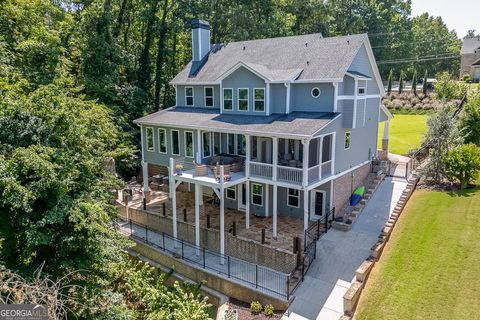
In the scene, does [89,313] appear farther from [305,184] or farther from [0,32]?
[0,32]

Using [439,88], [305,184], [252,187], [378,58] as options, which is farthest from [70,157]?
[378,58]

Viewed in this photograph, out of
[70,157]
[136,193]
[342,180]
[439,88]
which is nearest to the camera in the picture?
[70,157]

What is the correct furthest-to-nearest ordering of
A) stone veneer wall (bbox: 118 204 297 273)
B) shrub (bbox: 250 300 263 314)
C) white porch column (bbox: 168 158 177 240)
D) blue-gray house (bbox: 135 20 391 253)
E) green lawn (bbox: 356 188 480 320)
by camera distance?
white porch column (bbox: 168 158 177 240)
blue-gray house (bbox: 135 20 391 253)
stone veneer wall (bbox: 118 204 297 273)
shrub (bbox: 250 300 263 314)
green lawn (bbox: 356 188 480 320)

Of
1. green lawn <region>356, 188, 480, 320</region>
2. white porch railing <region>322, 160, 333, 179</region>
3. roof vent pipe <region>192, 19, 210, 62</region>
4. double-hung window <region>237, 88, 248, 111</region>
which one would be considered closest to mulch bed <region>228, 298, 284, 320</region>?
green lawn <region>356, 188, 480, 320</region>

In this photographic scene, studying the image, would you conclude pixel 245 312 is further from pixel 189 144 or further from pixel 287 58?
pixel 287 58

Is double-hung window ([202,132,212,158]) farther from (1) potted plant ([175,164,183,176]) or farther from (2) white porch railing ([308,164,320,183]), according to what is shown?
(2) white porch railing ([308,164,320,183])

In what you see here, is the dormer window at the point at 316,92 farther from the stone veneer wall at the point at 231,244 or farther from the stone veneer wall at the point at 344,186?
the stone veneer wall at the point at 231,244
